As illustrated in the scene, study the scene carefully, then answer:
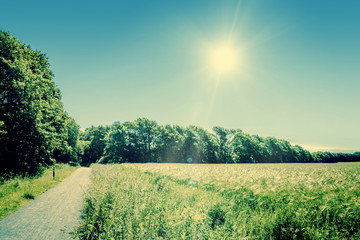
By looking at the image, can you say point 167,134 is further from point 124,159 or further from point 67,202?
point 67,202

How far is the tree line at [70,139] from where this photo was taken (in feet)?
53.7

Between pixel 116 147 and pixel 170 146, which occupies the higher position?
pixel 170 146

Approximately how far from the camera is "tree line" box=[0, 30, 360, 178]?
1636 centimetres

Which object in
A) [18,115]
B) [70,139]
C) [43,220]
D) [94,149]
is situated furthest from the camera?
[94,149]

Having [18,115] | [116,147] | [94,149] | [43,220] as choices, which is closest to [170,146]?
[116,147]

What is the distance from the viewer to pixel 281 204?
4602 millimetres

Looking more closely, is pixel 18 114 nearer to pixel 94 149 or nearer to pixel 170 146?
pixel 170 146

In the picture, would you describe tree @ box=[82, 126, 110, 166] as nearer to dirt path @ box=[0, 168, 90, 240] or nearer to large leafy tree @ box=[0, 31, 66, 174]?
large leafy tree @ box=[0, 31, 66, 174]

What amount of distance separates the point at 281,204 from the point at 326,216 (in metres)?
0.97

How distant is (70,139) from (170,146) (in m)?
34.9

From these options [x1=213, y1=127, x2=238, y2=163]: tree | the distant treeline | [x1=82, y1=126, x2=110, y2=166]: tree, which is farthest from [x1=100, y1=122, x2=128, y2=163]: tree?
[x1=213, y1=127, x2=238, y2=163]: tree

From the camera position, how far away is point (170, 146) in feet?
215

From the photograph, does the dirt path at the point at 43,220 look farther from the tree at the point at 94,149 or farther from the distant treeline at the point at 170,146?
the tree at the point at 94,149

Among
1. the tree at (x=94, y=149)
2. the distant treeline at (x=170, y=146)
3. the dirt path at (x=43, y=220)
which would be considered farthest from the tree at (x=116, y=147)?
the dirt path at (x=43, y=220)
